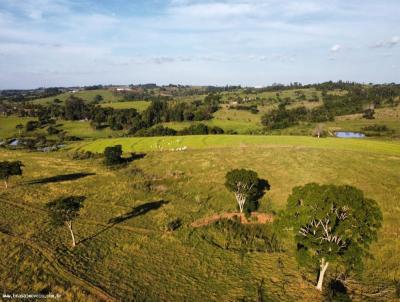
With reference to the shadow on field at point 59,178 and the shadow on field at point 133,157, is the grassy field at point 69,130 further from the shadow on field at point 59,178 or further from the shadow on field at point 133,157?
the shadow on field at point 59,178

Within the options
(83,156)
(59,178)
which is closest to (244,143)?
(83,156)

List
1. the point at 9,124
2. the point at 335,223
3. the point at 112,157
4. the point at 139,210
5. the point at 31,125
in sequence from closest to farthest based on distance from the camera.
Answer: the point at 335,223 < the point at 139,210 < the point at 112,157 < the point at 31,125 < the point at 9,124

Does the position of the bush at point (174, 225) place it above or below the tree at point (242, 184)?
below

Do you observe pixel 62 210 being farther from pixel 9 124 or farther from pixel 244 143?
pixel 9 124

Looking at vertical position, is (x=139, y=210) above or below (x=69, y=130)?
above

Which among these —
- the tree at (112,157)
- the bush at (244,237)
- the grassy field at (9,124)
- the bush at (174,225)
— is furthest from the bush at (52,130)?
the bush at (244,237)

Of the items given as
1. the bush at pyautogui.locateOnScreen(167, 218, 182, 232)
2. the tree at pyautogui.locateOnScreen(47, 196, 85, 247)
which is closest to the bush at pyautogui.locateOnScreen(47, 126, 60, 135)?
the tree at pyautogui.locateOnScreen(47, 196, 85, 247)

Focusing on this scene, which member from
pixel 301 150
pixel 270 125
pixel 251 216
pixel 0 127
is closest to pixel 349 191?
pixel 251 216
